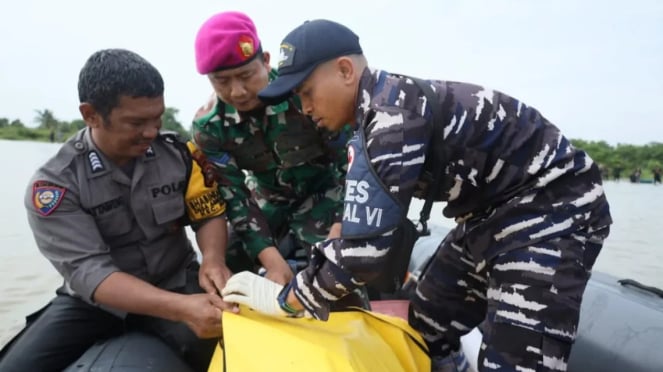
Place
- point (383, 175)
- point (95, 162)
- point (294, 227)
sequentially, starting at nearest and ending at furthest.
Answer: point (383, 175), point (95, 162), point (294, 227)

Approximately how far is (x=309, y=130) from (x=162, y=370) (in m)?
1.11

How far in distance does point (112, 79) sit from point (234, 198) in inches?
27.7

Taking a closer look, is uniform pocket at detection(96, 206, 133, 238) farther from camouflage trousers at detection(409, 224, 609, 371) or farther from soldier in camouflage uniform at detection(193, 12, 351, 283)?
camouflage trousers at detection(409, 224, 609, 371)

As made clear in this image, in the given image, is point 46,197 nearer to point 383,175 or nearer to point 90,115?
point 90,115

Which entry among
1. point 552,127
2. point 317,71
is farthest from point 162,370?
point 552,127

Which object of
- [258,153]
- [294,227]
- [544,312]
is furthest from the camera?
[294,227]

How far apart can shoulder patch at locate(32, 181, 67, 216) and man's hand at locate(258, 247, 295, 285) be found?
2.39 feet

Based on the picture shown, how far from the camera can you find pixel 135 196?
1767 millimetres

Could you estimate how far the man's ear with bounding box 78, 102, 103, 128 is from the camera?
1.62m

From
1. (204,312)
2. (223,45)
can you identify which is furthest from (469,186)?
(223,45)

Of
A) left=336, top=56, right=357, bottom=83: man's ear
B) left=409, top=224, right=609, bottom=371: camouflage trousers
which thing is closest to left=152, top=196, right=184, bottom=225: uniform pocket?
left=336, top=56, right=357, bottom=83: man's ear

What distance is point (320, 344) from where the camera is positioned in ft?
4.36

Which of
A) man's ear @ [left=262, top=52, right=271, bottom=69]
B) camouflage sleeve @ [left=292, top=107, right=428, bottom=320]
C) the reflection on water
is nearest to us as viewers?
camouflage sleeve @ [left=292, top=107, right=428, bottom=320]

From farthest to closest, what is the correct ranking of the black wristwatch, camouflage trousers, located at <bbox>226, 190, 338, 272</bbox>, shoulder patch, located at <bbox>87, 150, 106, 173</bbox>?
camouflage trousers, located at <bbox>226, 190, 338, 272</bbox> → shoulder patch, located at <bbox>87, 150, 106, 173</bbox> → the black wristwatch
